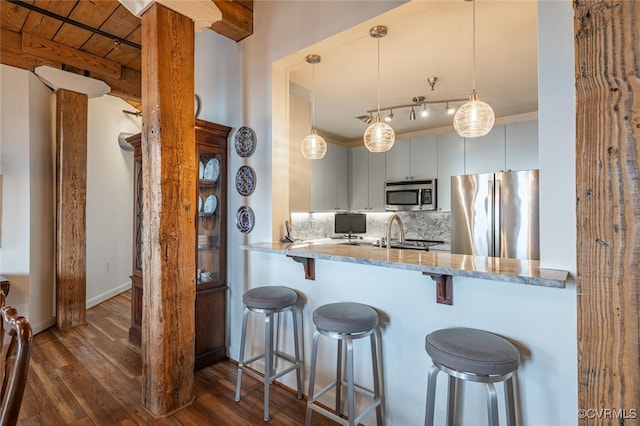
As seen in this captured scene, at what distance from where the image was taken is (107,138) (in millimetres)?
4867

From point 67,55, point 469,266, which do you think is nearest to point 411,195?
point 469,266

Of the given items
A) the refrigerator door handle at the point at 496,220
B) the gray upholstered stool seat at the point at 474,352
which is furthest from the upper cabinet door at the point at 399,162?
the gray upholstered stool seat at the point at 474,352

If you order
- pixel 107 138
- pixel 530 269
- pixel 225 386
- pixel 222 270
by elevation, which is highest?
pixel 107 138

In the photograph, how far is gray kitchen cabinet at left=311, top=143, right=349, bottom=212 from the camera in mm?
4961

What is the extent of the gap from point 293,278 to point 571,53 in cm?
209

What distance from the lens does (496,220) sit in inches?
138

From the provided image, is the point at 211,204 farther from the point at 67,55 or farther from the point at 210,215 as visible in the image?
the point at 67,55

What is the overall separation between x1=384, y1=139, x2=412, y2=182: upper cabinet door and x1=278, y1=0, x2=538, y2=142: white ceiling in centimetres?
61

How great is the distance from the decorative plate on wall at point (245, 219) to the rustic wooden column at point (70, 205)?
236cm

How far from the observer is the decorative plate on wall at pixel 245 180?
9.01 ft

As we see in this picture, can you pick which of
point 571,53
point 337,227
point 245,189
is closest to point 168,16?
point 245,189

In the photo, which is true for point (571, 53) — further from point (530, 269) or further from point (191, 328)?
point (191, 328)

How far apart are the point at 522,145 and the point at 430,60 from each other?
6.91 feet

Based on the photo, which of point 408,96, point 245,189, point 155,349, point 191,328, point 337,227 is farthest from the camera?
point 337,227
